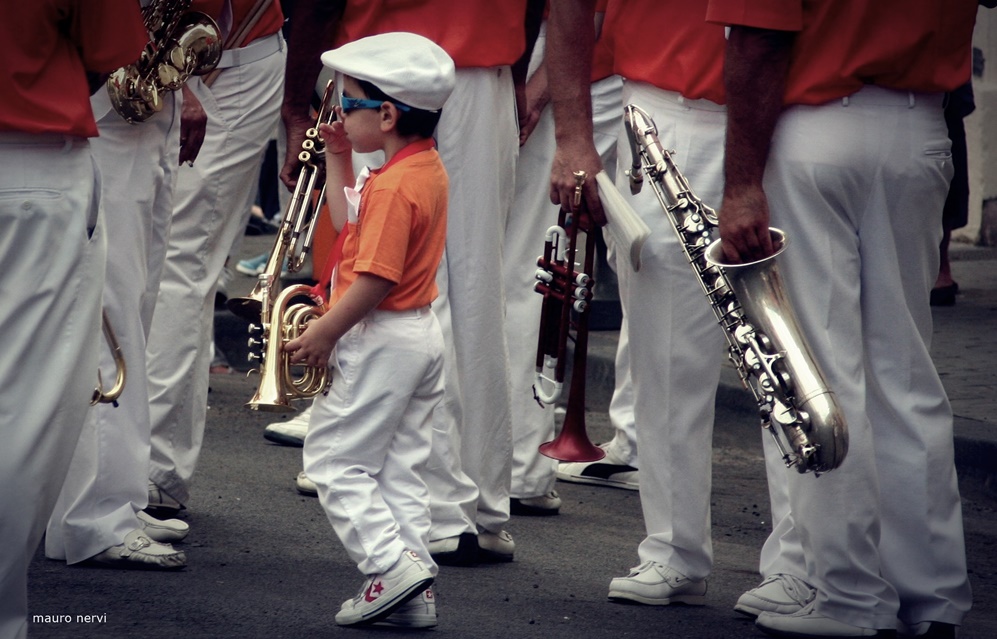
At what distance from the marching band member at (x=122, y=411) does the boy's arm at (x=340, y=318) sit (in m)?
0.74

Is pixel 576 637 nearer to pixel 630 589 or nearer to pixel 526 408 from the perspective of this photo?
pixel 630 589

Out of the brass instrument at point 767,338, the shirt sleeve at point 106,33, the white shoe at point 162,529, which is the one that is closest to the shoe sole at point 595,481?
the white shoe at point 162,529

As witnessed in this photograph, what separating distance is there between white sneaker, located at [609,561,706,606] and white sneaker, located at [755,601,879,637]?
331 mm

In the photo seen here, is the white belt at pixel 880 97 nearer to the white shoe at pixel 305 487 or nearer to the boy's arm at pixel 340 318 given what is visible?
the boy's arm at pixel 340 318

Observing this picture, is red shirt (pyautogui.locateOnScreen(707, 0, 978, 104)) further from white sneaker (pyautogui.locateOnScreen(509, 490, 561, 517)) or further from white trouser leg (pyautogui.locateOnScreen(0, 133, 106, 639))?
white sneaker (pyautogui.locateOnScreen(509, 490, 561, 517))

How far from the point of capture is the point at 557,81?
4270 millimetres

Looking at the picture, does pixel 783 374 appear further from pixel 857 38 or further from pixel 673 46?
pixel 673 46

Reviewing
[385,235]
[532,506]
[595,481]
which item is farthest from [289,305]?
[595,481]

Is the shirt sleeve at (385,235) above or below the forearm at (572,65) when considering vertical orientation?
below

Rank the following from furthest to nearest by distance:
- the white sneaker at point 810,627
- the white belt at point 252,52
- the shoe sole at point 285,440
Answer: the shoe sole at point 285,440 → the white belt at point 252,52 → the white sneaker at point 810,627

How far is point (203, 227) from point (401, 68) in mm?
1506

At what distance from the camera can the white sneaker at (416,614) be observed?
3.94 metres

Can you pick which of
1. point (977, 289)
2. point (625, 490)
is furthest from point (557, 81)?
point (977, 289)

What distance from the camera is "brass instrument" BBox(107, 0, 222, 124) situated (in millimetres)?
4293
